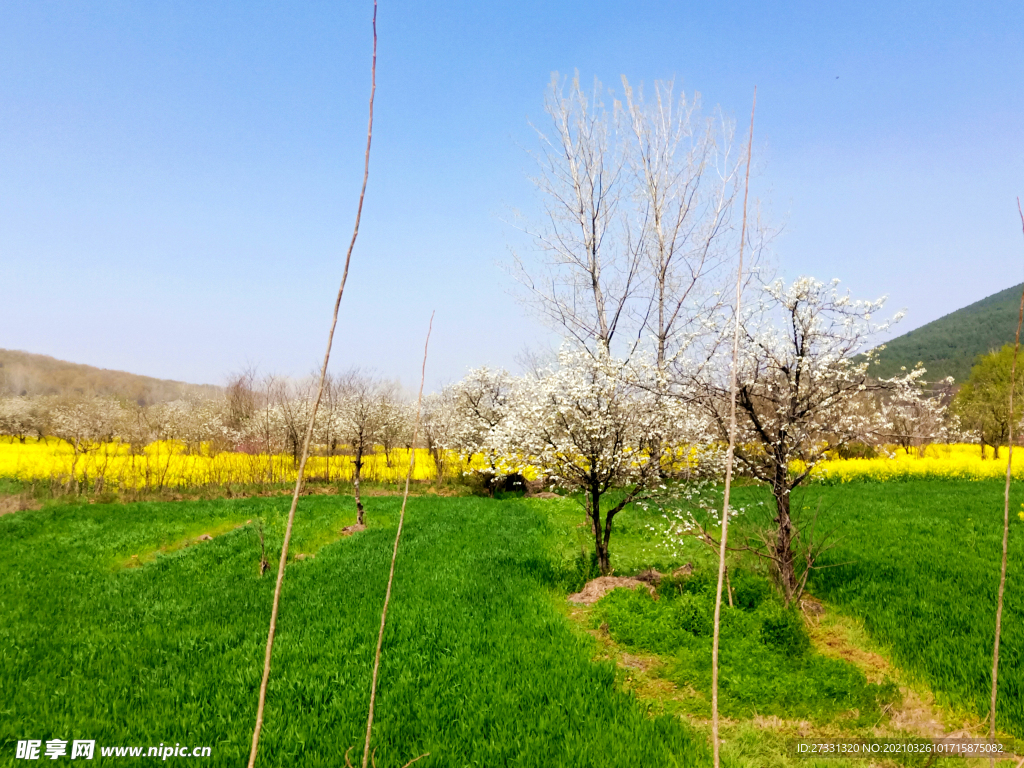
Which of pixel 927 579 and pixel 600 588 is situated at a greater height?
pixel 927 579

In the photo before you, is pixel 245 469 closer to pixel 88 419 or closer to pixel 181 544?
pixel 181 544

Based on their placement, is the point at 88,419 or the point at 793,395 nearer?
the point at 793,395

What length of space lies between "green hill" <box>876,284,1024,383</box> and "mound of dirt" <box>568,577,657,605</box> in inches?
3662

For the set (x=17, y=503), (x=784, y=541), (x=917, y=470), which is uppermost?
(x=917, y=470)

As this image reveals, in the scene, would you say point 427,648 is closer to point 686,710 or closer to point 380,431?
point 686,710

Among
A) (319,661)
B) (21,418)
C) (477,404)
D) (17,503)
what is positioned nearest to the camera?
(319,661)

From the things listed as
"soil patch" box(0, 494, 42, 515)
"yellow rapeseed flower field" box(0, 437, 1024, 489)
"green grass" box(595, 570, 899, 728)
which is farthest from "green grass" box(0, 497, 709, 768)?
"yellow rapeseed flower field" box(0, 437, 1024, 489)

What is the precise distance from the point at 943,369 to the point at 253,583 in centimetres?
10684

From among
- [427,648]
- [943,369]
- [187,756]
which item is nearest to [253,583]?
[427,648]

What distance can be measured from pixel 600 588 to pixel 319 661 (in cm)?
414

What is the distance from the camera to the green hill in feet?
295

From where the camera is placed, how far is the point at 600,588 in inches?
313

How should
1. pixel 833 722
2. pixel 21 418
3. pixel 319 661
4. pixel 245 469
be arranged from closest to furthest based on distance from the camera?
pixel 833 722 < pixel 319 661 < pixel 245 469 < pixel 21 418

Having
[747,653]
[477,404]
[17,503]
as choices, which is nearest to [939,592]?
[747,653]
